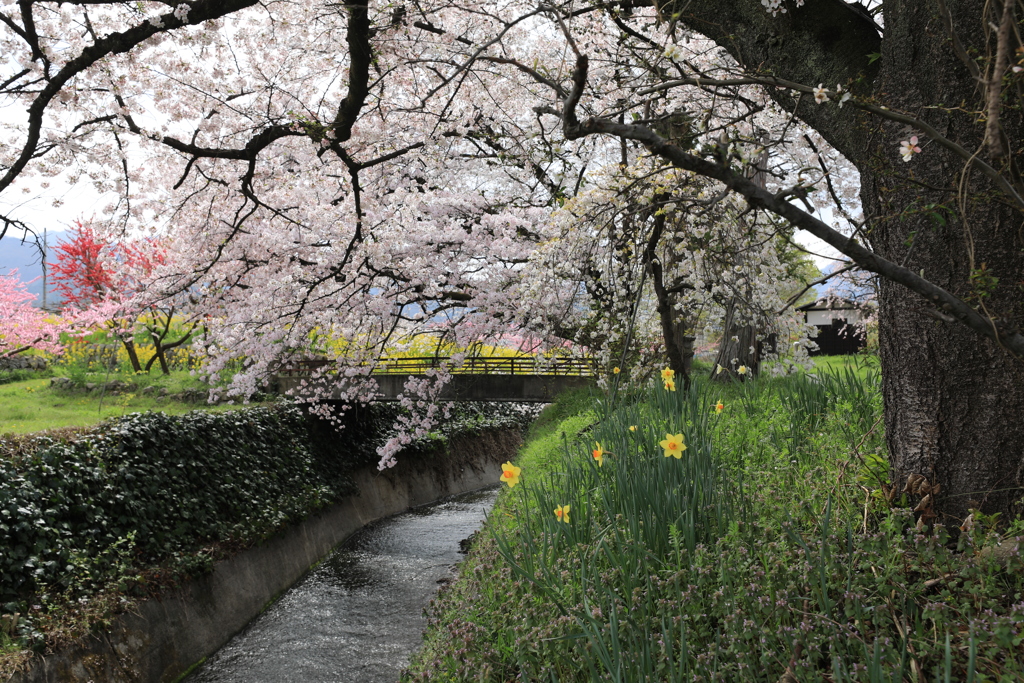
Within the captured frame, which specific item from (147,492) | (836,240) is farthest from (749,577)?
(147,492)

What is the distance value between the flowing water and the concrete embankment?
21 cm

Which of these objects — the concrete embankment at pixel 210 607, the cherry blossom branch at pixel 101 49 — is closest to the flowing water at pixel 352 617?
the concrete embankment at pixel 210 607

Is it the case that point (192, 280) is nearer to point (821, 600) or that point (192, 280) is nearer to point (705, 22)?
point (705, 22)

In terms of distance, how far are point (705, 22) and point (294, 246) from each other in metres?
6.90

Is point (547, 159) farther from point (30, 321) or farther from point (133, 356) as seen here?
point (30, 321)

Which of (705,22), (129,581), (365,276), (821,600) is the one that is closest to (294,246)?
(365,276)

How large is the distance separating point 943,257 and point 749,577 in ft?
5.66

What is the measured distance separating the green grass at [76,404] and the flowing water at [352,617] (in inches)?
175

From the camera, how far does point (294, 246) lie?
9.29 m

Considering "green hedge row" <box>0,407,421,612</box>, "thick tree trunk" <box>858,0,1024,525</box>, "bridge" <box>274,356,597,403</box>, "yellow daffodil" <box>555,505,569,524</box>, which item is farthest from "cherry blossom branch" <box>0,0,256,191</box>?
"bridge" <box>274,356,597,403</box>

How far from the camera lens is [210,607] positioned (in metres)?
7.36

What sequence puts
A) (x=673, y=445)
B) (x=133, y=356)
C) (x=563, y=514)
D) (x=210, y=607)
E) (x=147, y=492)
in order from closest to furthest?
(x=673, y=445), (x=563, y=514), (x=210, y=607), (x=147, y=492), (x=133, y=356)

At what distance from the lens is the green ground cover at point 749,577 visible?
7.03ft

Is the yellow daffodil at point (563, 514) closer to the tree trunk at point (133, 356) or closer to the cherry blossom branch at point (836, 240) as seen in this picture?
the cherry blossom branch at point (836, 240)
